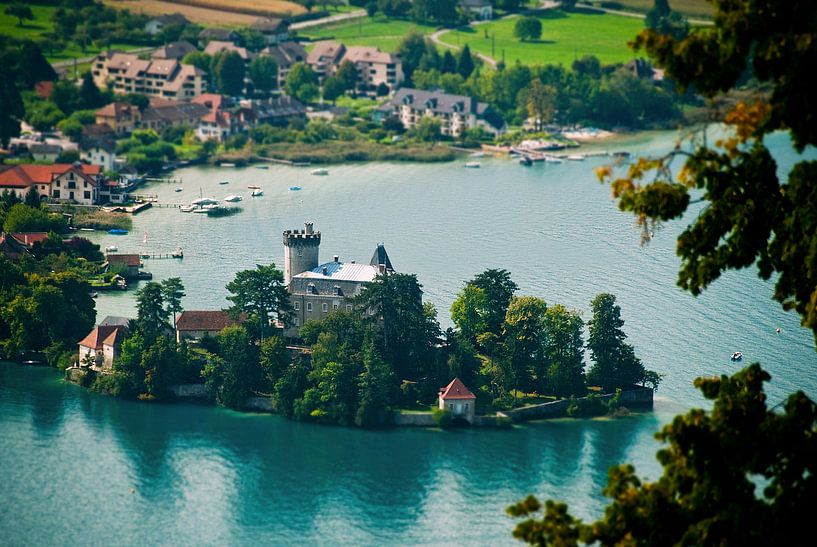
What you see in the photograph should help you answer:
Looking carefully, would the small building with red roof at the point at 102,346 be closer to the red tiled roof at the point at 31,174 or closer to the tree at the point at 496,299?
the tree at the point at 496,299

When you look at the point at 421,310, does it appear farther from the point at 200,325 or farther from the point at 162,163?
the point at 162,163

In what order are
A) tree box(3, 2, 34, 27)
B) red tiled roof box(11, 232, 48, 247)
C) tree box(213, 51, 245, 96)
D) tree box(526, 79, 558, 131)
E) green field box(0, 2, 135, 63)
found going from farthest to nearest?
tree box(3, 2, 34, 27), green field box(0, 2, 135, 63), tree box(213, 51, 245, 96), tree box(526, 79, 558, 131), red tiled roof box(11, 232, 48, 247)

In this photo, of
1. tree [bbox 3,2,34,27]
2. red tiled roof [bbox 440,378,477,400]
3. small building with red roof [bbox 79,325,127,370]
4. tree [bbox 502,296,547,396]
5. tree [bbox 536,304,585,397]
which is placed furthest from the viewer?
tree [bbox 3,2,34,27]

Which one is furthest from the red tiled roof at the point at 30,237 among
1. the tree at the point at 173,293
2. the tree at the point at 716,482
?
the tree at the point at 716,482

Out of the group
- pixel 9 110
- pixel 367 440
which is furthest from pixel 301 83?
pixel 367 440

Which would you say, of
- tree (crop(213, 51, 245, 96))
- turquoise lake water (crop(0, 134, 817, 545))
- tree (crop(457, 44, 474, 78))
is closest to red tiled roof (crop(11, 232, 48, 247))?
turquoise lake water (crop(0, 134, 817, 545))

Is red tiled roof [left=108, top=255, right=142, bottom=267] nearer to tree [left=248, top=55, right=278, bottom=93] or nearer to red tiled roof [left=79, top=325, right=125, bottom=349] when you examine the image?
red tiled roof [left=79, top=325, right=125, bottom=349]

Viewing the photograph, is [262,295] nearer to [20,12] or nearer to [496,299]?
[496,299]
